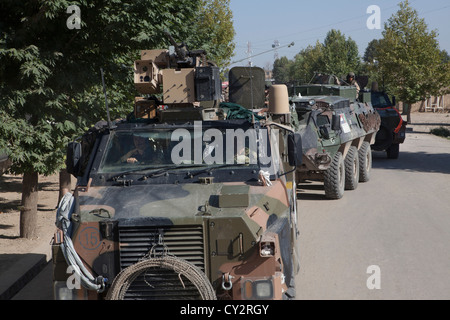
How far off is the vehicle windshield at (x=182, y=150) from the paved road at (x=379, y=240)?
1734 mm

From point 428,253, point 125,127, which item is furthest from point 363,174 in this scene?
point 125,127

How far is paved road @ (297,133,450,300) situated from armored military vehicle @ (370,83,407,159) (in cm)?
291

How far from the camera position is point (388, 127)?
1814 cm

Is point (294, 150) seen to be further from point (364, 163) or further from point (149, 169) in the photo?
point (364, 163)

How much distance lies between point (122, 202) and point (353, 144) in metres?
9.65

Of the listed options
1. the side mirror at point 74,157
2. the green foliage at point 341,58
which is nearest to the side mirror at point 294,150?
the side mirror at point 74,157

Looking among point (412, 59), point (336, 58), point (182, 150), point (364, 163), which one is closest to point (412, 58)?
point (412, 59)

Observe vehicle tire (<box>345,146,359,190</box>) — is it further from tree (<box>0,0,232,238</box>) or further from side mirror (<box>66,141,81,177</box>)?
side mirror (<box>66,141,81,177</box>)

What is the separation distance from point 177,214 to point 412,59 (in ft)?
99.8

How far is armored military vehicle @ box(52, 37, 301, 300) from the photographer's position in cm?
476

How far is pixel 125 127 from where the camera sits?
6176mm

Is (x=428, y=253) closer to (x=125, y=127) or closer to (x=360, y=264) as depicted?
(x=360, y=264)

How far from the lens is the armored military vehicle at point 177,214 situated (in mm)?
4762
